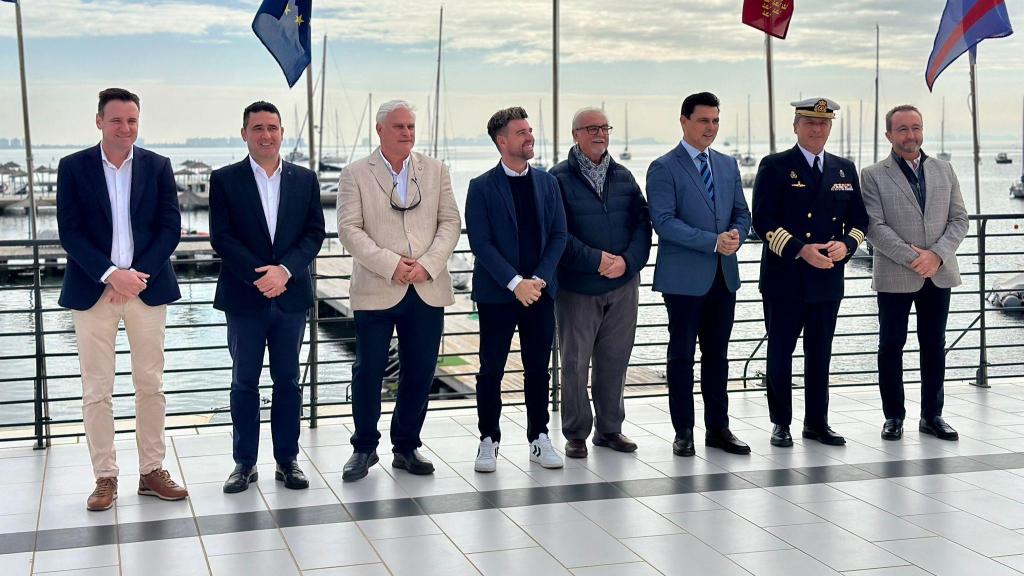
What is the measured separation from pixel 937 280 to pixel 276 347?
3377 millimetres

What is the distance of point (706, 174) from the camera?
18.9ft

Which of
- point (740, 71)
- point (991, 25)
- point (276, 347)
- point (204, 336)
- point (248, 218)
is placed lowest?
point (204, 336)

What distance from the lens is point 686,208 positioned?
570 centimetres

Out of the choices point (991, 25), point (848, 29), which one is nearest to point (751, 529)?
point (991, 25)

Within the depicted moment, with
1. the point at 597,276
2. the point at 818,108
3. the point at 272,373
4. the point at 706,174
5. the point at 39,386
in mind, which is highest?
the point at 818,108

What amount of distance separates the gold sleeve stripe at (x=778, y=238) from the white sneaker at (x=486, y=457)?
5.55 ft

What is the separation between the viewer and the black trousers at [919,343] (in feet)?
19.8

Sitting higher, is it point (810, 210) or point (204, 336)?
point (810, 210)

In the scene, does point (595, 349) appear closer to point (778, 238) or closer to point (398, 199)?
point (778, 238)

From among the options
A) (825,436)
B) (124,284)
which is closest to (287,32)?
(124,284)

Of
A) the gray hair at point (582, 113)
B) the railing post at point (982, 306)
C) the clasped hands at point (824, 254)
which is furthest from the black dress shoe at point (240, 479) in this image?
the railing post at point (982, 306)

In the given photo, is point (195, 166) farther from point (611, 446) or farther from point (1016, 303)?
point (611, 446)

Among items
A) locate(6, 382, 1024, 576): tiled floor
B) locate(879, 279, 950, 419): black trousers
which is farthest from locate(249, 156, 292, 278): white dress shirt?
locate(879, 279, 950, 419): black trousers

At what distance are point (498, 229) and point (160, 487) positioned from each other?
1910 mm
